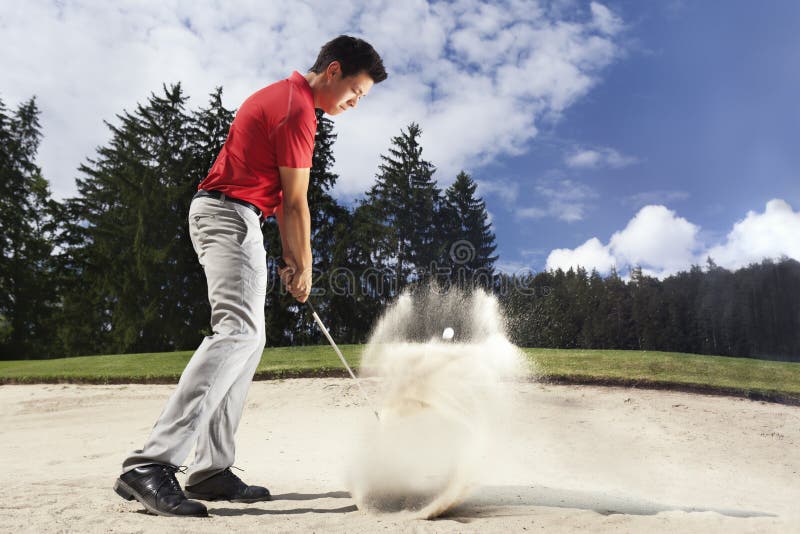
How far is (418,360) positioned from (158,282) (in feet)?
109

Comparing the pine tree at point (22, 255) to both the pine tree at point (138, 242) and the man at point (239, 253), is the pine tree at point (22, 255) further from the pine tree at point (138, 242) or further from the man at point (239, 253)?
the man at point (239, 253)

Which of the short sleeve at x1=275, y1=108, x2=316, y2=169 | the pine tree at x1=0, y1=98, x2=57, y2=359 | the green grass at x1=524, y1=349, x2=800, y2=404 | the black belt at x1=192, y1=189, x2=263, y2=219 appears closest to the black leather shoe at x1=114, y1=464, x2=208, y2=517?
the black belt at x1=192, y1=189, x2=263, y2=219

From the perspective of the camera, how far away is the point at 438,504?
3240 mm

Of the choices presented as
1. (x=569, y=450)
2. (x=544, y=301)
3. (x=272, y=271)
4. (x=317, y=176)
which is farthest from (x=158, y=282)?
(x=544, y=301)

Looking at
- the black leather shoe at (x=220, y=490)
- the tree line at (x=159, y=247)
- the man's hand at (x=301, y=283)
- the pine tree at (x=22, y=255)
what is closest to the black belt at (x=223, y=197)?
the man's hand at (x=301, y=283)

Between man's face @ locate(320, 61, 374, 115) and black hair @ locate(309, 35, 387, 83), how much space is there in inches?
1.2

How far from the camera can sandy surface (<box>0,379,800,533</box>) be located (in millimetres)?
3070

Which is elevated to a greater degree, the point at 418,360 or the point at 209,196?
the point at 209,196

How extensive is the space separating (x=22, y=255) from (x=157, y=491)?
130 feet

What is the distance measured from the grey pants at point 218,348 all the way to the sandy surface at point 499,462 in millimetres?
342

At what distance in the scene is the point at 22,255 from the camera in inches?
1410

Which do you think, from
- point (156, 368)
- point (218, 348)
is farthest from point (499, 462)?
point (156, 368)

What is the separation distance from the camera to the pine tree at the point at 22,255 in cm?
3397

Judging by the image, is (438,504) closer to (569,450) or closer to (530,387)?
(569,450)
